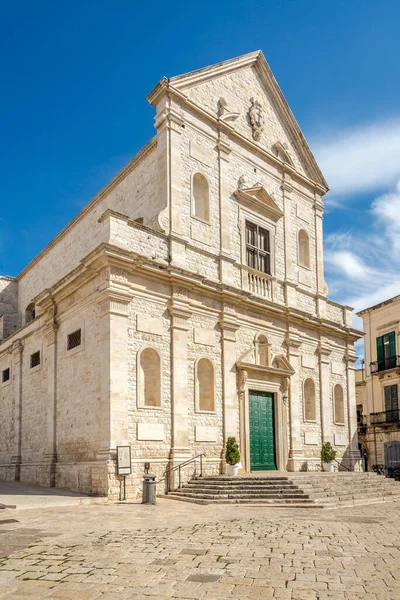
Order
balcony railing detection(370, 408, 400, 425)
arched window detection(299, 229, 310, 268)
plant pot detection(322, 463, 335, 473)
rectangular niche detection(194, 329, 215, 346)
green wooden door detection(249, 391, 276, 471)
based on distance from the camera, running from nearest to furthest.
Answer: rectangular niche detection(194, 329, 215, 346) < green wooden door detection(249, 391, 276, 471) < plant pot detection(322, 463, 335, 473) < arched window detection(299, 229, 310, 268) < balcony railing detection(370, 408, 400, 425)

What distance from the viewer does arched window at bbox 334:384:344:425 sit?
24531mm

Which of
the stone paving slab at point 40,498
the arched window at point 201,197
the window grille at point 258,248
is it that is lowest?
the stone paving slab at point 40,498

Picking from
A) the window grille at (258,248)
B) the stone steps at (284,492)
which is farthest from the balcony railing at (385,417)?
the stone steps at (284,492)

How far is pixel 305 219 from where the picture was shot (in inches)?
982

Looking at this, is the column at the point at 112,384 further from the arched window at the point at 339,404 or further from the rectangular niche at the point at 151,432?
the arched window at the point at 339,404

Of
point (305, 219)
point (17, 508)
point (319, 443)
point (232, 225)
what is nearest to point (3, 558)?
point (17, 508)

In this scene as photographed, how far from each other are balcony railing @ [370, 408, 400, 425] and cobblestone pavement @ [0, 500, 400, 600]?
22.1 m

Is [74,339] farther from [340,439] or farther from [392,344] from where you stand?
[392,344]

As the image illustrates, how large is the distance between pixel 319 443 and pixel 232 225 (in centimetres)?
896

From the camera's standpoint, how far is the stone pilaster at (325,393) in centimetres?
2305

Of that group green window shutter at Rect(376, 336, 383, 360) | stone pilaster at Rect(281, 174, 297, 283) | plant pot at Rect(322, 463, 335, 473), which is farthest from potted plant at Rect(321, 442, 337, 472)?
green window shutter at Rect(376, 336, 383, 360)

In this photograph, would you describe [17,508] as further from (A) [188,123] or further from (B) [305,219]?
(B) [305,219]

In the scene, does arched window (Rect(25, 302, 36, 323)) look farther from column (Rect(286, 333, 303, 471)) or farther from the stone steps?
the stone steps

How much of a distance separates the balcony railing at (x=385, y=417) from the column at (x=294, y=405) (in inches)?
523
